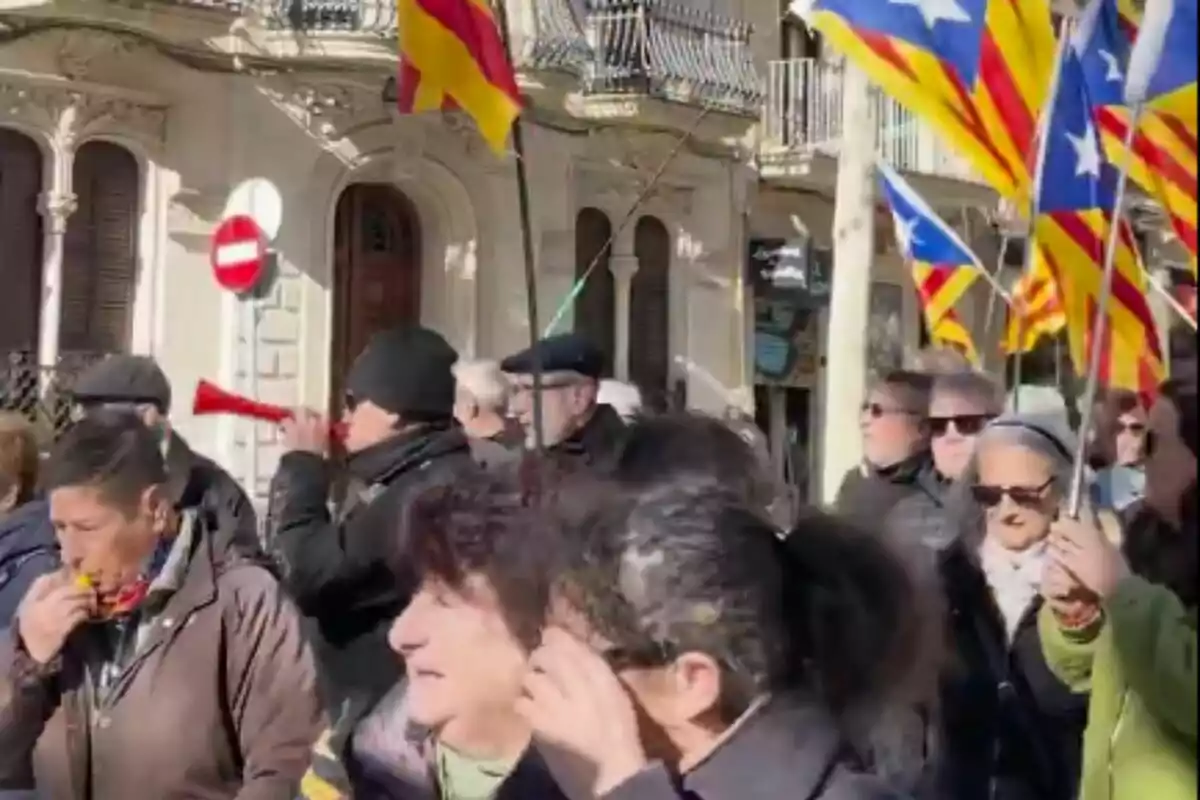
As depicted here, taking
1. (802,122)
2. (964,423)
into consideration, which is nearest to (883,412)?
(964,423)

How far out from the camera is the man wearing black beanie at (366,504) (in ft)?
14.8

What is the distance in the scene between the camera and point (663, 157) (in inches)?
760

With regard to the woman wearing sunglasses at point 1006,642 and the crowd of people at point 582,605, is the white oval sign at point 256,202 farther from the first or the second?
the woman wearing sunglasses at point 1006,642

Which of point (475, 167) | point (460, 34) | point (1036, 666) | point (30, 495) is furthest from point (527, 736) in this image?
point (475, 167)

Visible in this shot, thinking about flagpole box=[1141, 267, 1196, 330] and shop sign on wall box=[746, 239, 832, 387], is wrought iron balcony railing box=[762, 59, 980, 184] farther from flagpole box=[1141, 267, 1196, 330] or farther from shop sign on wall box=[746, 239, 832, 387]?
flagpole box=[1141, 267, 1196, 330]

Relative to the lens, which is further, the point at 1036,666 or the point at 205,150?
the point at 205,150

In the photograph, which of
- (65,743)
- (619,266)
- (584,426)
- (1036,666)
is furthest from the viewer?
(619,266)

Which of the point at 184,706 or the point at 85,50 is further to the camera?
the point at 85,50

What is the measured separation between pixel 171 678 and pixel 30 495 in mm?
2411

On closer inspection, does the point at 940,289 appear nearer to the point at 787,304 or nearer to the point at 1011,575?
the point at 787,304

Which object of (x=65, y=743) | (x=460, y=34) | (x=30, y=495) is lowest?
(x=65, y=743)

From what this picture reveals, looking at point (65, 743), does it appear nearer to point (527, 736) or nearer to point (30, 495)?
point (527, 736)

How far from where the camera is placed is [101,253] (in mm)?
15180

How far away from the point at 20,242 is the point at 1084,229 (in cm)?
1010
